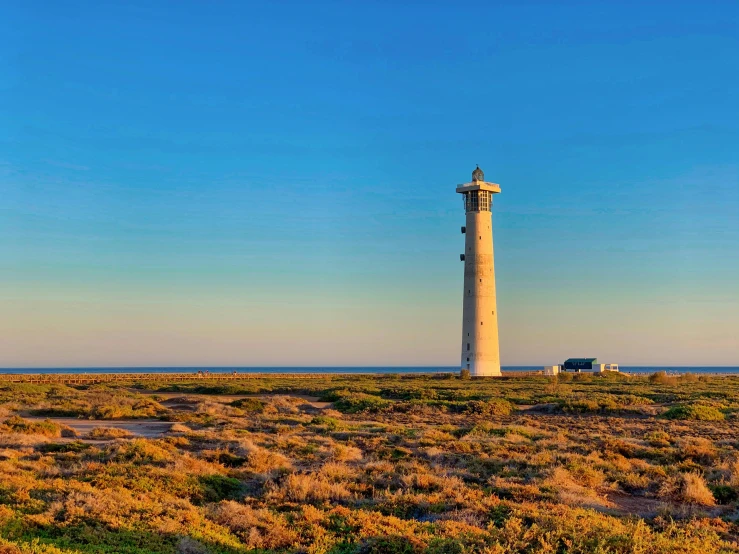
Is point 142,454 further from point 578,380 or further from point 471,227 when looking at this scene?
point 578,380

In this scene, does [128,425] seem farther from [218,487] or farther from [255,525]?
[255,525]

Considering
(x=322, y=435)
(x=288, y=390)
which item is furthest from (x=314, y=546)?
(x=288, y=390)

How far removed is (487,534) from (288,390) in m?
45.3

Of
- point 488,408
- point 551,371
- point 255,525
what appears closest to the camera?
point 255,525

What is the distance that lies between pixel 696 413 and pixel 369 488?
22704 millimetres

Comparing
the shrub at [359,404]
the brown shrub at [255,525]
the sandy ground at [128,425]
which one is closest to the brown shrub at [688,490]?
the brown shrub at [255,525]

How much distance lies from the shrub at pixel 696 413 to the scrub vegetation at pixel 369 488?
0.86 m

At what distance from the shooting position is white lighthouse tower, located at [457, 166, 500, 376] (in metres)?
58.8

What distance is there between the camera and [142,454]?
1756 centimetres

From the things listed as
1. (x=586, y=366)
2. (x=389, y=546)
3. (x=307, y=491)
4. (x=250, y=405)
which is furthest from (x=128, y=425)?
(x=586, y=366)

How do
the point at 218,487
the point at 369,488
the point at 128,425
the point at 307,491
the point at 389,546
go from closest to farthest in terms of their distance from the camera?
the point at 389,546, the point at 307,491, the point at 369,488, the point at 218,487, the point at 128,425

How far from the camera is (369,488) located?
47.9 feet

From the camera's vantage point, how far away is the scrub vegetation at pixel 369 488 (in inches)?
401

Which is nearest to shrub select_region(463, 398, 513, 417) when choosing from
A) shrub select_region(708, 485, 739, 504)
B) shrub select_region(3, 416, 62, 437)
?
shrub select_region(708, 485, 739, 504)
